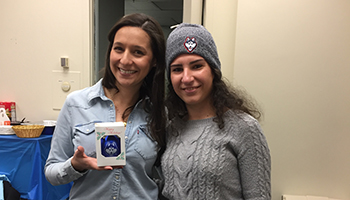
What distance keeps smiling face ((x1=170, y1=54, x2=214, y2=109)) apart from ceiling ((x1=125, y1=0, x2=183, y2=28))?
14.9 feet

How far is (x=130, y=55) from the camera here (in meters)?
1.10

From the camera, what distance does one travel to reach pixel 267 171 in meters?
0.99

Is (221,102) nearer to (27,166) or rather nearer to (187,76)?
(187,76)

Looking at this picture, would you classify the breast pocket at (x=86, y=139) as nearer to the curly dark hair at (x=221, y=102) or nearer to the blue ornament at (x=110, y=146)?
the blue ornament at (x=110, y=146)

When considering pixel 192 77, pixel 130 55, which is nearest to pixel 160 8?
pixel 130 55

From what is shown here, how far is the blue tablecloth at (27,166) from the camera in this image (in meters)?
2.25

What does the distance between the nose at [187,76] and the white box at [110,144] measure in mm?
322

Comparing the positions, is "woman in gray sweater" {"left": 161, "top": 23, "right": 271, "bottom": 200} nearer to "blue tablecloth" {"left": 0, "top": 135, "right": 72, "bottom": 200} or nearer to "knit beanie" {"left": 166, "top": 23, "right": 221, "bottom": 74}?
"knit beanie" {"left": 166, "top": 23, "right": 221, "bottom": 74}

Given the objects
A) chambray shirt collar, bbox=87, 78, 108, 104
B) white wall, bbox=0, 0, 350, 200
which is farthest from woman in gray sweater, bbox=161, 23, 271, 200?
white wall, bbox=0, 0, 350, 200

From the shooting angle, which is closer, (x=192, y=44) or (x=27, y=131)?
(x=192, y=44)

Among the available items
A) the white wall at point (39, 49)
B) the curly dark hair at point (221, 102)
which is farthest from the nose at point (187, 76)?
the white wall at point (39, 49)

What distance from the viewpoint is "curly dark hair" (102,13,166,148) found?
1.15m

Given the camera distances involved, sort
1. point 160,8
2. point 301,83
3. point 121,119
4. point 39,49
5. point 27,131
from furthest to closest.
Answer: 1. point 160,8
2. point 39,49
3. point 27,131
4. point 301,83
5. point 121,119

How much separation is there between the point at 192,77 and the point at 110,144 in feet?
1.43
